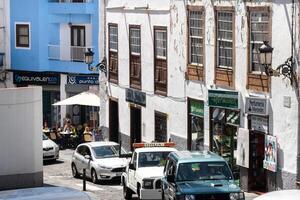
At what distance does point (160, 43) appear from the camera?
110ft

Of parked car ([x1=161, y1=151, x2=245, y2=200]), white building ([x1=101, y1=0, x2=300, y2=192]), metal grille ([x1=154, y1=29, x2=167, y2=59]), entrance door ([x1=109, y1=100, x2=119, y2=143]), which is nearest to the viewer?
parked car ([x1=161, y1=151, x2=245, y2=200])

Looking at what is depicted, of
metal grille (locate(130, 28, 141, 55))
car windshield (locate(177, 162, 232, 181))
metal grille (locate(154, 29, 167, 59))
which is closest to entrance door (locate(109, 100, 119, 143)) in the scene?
metal grille (locate(130, 28, 141, 55))

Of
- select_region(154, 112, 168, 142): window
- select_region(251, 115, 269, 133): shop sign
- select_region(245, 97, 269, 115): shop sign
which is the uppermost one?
select_region(245, 97, 269, 115): shop sign

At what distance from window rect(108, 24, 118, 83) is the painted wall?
12.7 metres

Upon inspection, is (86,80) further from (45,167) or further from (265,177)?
(265,177)

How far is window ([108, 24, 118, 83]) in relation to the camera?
38.2 m

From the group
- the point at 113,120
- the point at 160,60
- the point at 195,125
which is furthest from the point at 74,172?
the point at 113,120

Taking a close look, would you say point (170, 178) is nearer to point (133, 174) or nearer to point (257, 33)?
point (133, 174)

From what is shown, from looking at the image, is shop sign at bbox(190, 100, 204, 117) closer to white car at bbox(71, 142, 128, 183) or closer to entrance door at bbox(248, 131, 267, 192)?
white car at bbox(71, 142, 128, 183)

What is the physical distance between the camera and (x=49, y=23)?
47125 mm

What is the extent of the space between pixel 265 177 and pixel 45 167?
39.2 feet

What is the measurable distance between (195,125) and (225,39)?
4.13 metres

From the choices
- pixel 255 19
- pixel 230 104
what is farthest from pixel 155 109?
pixel 255 19

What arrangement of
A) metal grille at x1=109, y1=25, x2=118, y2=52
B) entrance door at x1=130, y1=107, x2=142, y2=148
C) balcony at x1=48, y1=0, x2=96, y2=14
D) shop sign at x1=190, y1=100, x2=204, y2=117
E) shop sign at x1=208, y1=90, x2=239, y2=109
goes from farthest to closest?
balcony at x1=48, y1=0, x2=96, y2=14, metal grille at x1=109, y1=25, x2=118, y2=52, entrance door at x1=130, y1=107, x2=142, y2=148, shop sign at x1=190, y1=100, x2=204, y2=117, shop sign at x1=208, y1=90, x2=239, y2=109
